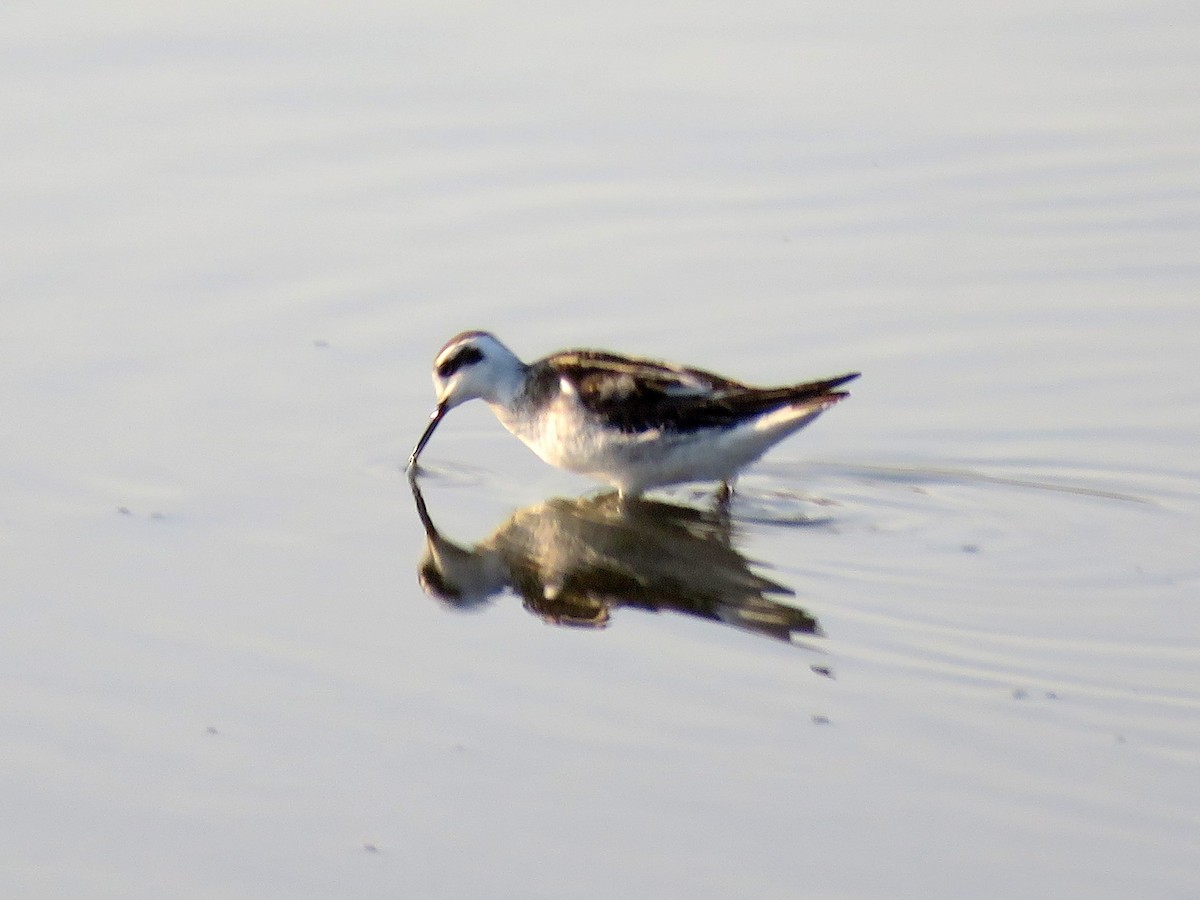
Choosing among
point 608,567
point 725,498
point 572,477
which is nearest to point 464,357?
point 572,477

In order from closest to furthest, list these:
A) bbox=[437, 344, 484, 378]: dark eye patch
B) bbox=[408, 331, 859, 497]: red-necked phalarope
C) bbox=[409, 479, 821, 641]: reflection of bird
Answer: bbox=[409, 479, 821, 641]: reflection of bird < bbox=[408, 331, 859, 497]: red-necked phalarope < bbox=[437, 344, 484, 378]: dark eye patch

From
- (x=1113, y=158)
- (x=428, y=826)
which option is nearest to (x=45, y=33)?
(x=1113, y=158)

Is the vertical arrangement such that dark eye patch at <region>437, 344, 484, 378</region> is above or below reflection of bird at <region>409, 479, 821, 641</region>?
above

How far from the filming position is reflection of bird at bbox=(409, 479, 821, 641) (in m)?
9.08

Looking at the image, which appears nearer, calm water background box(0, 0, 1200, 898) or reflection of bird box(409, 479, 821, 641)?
calm water background box(0, 0, 1200, 898)

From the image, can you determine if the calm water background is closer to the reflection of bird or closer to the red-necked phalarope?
the reflection of bird

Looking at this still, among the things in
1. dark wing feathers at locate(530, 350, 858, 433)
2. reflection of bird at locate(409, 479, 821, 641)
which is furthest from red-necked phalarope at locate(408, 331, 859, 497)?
reflection of bird at locate(409, 479, 821, 641)

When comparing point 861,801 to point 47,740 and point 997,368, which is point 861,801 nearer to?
point 47,740

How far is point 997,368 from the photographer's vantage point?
11547 mm

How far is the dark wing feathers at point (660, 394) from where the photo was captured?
10180 mm

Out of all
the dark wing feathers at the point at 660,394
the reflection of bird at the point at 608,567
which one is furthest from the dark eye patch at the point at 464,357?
the reflection of bird at the point at 608,567

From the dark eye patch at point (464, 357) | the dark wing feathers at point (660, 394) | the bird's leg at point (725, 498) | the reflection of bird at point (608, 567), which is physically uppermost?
the dark eye patch at point (464, 357)

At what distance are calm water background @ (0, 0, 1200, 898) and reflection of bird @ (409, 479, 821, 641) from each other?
0.15 m

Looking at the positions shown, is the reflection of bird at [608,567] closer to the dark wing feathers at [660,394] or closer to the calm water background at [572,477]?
the calm water background at [572,477]
